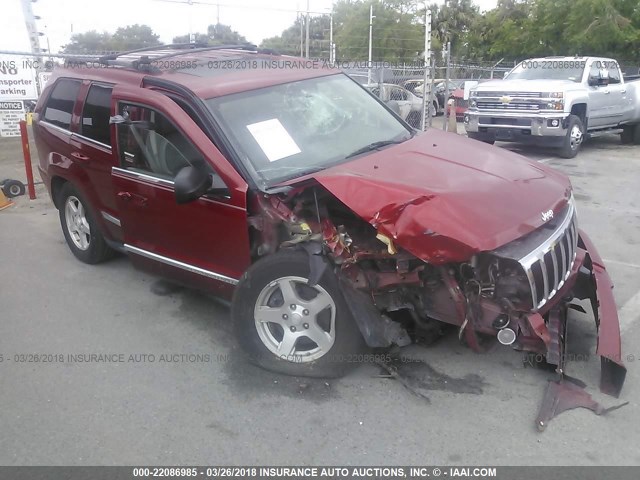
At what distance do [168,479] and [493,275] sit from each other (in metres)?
1.98

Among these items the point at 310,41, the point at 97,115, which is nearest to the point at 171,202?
the point at 97,115

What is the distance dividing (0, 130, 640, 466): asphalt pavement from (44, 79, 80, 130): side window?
164cm

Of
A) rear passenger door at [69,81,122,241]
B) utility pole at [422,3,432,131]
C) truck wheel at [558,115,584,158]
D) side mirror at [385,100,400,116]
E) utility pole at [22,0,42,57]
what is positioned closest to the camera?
rear passenger door at [69,81,122,241]

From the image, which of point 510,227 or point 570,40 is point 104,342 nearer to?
point 510,227

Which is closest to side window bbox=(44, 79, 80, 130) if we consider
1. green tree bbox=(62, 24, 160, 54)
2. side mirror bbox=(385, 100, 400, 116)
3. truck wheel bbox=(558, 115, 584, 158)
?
side mirror bbox=(385, 100, 400, 116)

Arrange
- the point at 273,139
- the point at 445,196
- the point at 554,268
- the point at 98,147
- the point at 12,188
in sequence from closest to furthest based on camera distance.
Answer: the point at 445,196 → the point at 554,268 → the point at 273,139 → the point at 98,147 → the point at 12,188

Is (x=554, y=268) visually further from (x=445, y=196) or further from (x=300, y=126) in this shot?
(x=300, y=126)

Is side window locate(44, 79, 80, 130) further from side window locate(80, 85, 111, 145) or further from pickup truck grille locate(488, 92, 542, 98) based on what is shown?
pickup truck grille locate(488, 92, 542, 98)

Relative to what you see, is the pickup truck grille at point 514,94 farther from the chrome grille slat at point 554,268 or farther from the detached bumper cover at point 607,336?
the chrome grille slat at point 554,268

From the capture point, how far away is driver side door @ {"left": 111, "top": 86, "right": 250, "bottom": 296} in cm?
379

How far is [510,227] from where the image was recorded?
126 inches

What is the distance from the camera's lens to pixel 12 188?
8547 millimetres

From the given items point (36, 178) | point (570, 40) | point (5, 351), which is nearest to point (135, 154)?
point (5, 351)

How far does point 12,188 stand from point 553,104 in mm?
9255
